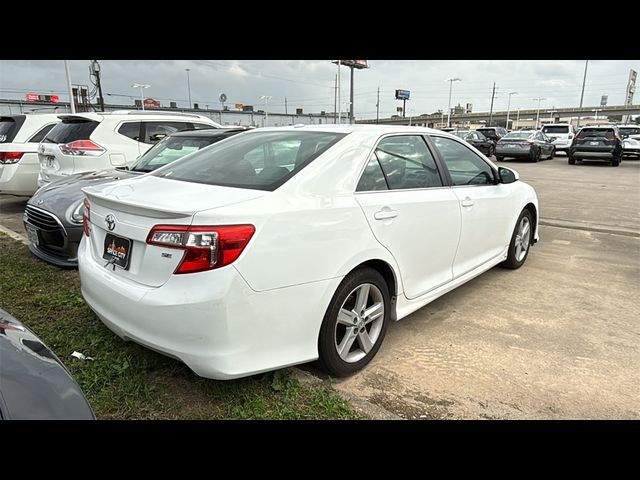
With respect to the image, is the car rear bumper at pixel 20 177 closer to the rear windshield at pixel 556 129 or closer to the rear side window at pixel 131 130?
the rear side window at pixel 131 130

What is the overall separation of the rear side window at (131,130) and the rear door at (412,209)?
5365 millimetres

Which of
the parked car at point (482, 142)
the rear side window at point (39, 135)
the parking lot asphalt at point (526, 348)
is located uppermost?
the rear side window at point (39, 135)

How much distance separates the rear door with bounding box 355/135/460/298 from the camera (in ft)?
9.50

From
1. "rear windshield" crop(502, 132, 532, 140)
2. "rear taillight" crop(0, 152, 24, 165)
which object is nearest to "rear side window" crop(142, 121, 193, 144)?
"rear taillight" crop(0, 152, 24, 165)

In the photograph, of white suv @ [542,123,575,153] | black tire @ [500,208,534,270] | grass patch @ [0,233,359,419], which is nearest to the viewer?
grass patch @ [0,233,359,419]

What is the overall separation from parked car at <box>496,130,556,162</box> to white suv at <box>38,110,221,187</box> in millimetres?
17625

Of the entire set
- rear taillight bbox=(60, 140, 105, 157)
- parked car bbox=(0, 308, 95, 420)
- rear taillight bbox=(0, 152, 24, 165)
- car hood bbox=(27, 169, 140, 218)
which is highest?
rear taillight bbox=(60, 140, 105, 157)

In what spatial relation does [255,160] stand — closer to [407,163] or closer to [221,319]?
[407,163]

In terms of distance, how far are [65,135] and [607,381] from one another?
7.51 meters

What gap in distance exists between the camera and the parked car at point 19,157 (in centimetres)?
758

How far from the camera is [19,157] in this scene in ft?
25.2

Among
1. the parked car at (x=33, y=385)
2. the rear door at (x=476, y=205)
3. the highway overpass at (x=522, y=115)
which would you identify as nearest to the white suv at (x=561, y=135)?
the rear door at (x=476, y=205)

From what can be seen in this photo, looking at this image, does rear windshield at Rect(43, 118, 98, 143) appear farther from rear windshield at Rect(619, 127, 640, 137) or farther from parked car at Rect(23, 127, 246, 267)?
rear windshield at Rect(619, 127, 640, 137)
